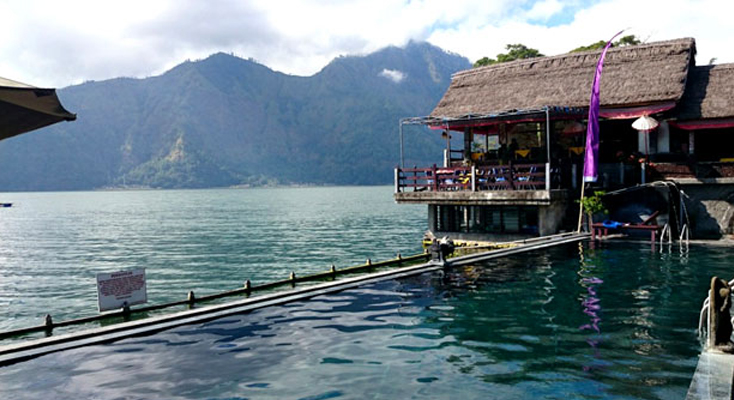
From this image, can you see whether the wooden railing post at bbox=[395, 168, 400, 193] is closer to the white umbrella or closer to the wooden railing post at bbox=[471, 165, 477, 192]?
the wooden railing post at bbox=[471, 165, 477, 192]

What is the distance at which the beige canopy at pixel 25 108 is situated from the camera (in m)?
7.95

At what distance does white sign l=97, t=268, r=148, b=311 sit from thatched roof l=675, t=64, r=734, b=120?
22.8 metres

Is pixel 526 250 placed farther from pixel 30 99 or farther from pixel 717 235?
pixel 30 99

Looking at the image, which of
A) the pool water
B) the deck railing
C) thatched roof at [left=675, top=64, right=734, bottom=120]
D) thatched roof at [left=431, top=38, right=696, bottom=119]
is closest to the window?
the deck railing

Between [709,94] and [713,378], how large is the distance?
2192cm

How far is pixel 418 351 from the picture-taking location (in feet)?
34.5

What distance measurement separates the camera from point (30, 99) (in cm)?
821

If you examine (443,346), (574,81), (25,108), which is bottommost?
(443,346)

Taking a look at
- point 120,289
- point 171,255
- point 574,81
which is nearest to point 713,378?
point 120,289

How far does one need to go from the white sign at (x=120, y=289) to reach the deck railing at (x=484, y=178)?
1447 centimetres

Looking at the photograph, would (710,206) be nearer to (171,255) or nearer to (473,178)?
(473,178)

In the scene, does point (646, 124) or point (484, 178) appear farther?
point (484, 178)

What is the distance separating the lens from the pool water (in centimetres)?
874

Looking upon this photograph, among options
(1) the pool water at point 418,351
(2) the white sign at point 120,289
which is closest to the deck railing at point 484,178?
(1) the pool water at point 418,351
